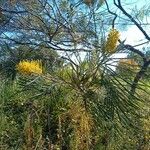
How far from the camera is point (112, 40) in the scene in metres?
1.58

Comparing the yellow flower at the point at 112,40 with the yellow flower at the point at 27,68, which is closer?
the yellow flower at the point at 112,40

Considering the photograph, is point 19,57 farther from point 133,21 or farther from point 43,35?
point 133,21

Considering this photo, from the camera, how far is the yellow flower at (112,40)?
1558mm

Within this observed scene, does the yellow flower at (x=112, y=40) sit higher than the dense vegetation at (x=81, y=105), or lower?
higher

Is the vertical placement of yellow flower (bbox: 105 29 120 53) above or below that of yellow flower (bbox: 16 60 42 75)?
A: above

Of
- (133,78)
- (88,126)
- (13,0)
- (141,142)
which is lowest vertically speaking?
(141,142)

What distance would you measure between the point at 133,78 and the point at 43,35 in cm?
148

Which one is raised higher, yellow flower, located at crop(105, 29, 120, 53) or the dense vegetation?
yellow flower, located at crop(105, 29, 120, 53)

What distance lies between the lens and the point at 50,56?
9.89 feet

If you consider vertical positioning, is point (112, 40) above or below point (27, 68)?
above

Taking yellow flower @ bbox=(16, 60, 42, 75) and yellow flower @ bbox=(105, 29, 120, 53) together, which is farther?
yellow flower @ bbox=(16, 60, 42, 75)

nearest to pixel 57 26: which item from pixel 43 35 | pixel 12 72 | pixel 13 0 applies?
pixel 43 35

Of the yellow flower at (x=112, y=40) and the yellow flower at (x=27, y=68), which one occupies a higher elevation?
the yellow flower at (x=112, y=40)

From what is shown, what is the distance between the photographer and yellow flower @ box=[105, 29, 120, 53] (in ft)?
5.11
